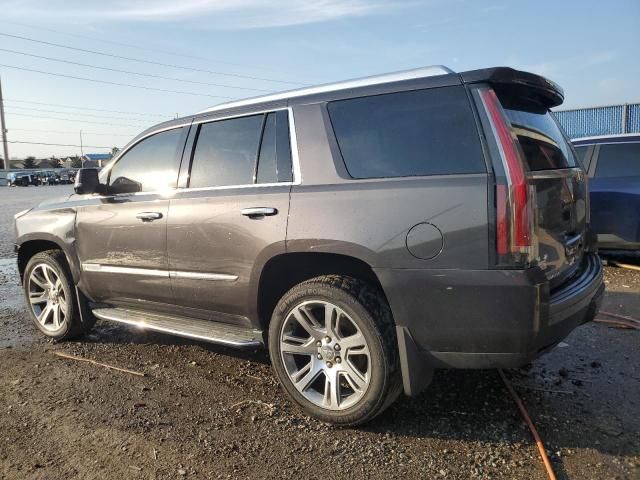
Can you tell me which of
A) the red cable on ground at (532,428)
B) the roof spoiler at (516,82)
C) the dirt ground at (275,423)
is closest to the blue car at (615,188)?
the dirt ground at (275,423)

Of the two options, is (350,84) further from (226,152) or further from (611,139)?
(611,139)

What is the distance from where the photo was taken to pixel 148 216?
3.95 metres

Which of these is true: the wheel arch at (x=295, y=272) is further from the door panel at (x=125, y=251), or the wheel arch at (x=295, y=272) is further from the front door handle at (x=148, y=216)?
the front door handle at (x=148, y=216)

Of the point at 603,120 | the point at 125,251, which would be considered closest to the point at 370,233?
the point at 125,251

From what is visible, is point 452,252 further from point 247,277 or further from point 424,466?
point 247,277

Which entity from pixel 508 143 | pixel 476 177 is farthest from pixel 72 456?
pixel 508 143

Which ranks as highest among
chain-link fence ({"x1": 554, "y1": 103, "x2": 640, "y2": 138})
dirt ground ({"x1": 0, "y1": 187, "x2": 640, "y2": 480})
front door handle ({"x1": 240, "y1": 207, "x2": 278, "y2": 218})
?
chain-link fence ({"x1": 554, "y1": 103, "x2": 640, "y2": 138})

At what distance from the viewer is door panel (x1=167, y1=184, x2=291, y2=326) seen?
10.8 ft

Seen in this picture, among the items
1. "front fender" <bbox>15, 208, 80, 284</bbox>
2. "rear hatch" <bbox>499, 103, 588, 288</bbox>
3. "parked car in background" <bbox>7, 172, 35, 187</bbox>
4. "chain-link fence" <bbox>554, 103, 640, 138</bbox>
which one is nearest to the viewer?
"rear hatch" <bbox>499, 103, 588, 288</bbox>

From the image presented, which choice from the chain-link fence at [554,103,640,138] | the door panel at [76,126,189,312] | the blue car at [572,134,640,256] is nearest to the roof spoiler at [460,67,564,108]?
the door panel at [76,126,189,312]

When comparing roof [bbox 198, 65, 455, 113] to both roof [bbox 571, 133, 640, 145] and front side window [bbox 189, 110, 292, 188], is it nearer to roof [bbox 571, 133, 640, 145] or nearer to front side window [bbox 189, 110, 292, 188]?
front side window [bbox 189, 110, 292, 188]

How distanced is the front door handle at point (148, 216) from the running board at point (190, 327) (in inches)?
29.5

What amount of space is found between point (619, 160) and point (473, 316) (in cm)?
560

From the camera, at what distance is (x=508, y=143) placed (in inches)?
104
